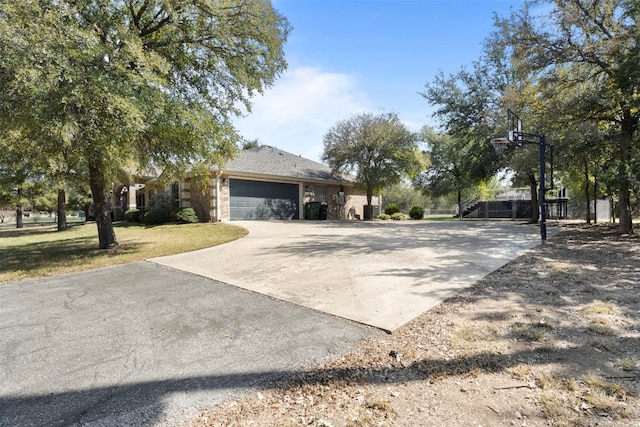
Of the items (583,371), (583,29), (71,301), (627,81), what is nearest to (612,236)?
(627,81)

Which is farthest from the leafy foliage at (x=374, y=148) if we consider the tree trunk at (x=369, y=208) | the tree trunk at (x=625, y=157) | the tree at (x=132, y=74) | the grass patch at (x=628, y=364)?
the grass patch at (x=628, y=364)

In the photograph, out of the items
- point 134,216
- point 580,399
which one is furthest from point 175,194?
point 580,399

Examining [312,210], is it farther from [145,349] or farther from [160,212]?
[145,349]

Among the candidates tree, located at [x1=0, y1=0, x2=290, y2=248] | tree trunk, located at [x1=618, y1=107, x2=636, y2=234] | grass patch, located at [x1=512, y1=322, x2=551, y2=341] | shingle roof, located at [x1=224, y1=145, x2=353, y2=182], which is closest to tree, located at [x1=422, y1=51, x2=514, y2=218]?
tree trunk, located at [x1=618, y1=107, x2=636, y2=234]

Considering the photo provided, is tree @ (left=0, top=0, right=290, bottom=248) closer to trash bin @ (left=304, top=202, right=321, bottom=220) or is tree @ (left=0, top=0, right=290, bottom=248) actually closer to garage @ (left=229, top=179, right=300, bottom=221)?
garage @ (left=229, top=179, right=300, bottom=221)

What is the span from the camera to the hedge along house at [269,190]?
17375mm

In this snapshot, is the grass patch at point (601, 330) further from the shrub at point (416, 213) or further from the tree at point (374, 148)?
the shrub at point (416, 213)

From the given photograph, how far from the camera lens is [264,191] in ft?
63.8

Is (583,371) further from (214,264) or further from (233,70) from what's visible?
(233,70)

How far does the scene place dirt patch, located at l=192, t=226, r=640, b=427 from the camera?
7.09 feet

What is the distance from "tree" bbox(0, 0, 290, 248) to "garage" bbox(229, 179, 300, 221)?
7300 mm

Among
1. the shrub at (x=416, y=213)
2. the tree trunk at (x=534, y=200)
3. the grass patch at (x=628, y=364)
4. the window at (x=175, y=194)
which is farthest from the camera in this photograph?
the shrub at (x=416, y=213)

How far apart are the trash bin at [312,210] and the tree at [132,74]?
35.9ft

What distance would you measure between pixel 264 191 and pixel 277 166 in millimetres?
2589
